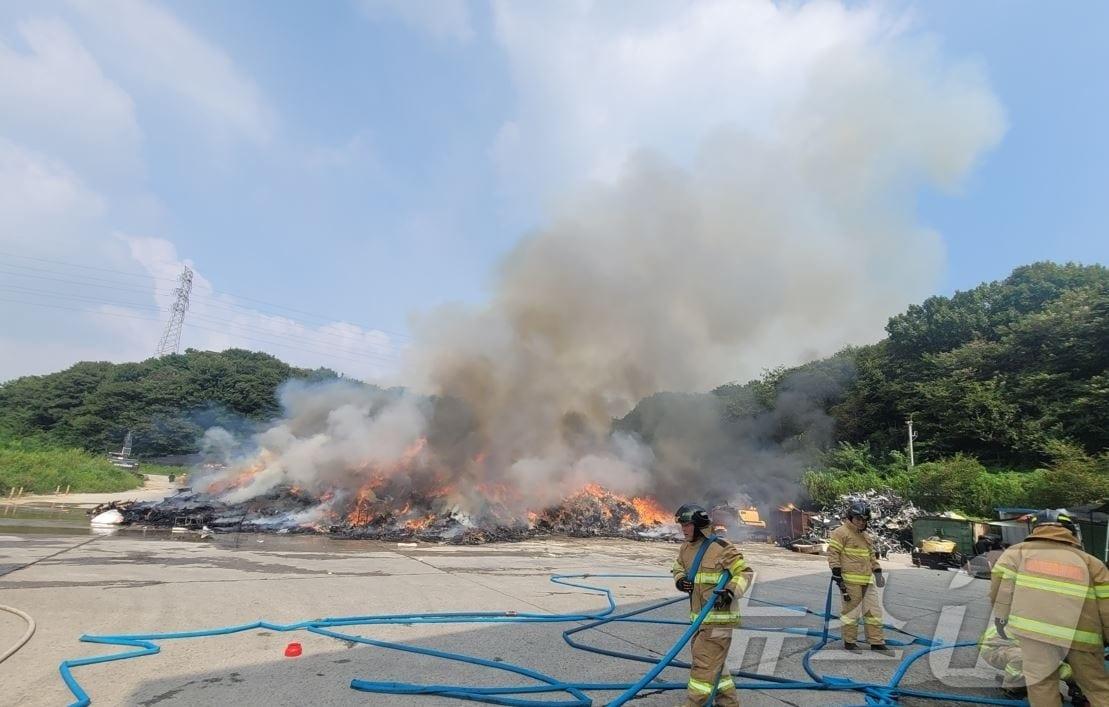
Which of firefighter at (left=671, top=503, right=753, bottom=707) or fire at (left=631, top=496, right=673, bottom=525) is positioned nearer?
firefighter at (left=671, top=503, right=753, bottom=707)

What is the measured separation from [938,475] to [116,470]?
4439 cm

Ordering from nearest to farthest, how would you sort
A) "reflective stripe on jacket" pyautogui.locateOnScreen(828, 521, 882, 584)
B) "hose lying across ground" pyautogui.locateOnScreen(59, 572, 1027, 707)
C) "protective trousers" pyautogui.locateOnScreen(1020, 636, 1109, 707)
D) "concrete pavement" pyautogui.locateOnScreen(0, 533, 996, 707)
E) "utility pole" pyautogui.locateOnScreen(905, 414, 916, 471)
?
"protective trousers" pyautogui.locateOnScreen(1020, 636, 1109, 707) → "hose lying across ground" pyautogui.locateOnScreen(59, 572, 1027, 707) → "concrete pavement" pyautogui.locateOnScreen(0, 533, 996, 707) → "reflective stripe on jacket" pyautogui.locateOnScreen(828, 521, 882, 584) → "utility pole" pyautogui.locateOnScreen(905, 414, 916, 471)

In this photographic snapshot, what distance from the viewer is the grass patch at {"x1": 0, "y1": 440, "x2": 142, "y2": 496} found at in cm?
2723

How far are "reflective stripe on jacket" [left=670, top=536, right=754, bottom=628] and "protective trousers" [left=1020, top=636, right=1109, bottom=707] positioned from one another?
1.76 m

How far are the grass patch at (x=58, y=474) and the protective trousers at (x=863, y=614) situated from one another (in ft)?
113

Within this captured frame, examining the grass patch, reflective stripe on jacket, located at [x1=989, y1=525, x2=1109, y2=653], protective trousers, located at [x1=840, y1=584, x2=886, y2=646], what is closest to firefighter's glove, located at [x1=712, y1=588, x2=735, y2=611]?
reflective stripe on jacket, located at [x1=989, y1=525, x2=1109, y2=653]

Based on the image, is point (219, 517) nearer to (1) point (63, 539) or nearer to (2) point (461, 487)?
(1) point (63, 539)

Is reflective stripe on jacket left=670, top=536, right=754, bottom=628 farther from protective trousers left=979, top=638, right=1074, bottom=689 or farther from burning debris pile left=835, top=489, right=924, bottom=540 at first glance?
burning debris pile left=835, top=489, right=924, bottom=540

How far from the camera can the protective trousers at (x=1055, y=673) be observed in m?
3.45

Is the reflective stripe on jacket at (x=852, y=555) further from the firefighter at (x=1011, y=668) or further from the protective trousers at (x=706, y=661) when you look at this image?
the protective trousers at (x=706, y=661)

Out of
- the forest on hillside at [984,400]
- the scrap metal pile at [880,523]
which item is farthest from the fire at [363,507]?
the forest on hillside at [984,400]

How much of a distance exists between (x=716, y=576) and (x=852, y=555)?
300 centimetres

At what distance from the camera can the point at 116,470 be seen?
35.6 metres

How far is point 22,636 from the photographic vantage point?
531 cm
